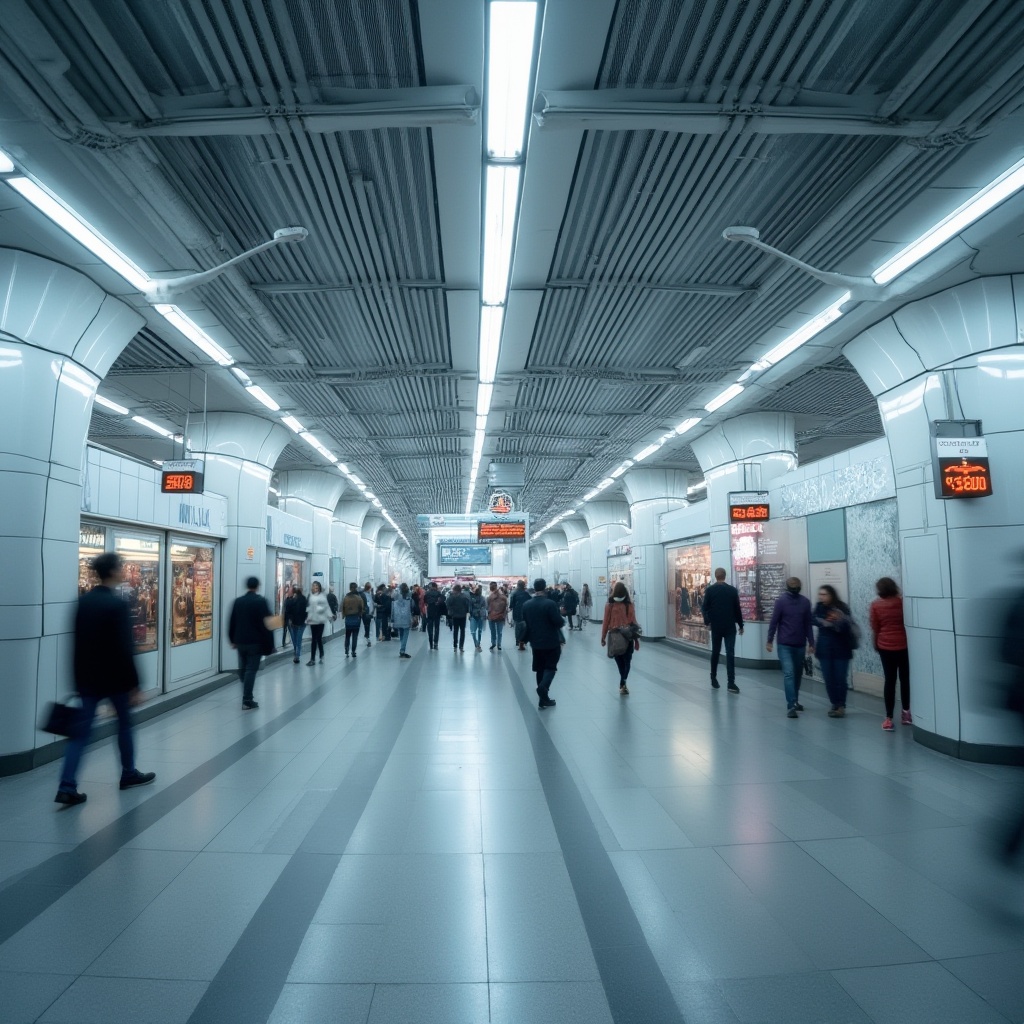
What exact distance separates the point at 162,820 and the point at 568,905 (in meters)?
2.86

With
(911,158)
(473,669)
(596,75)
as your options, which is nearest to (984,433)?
(911,158)

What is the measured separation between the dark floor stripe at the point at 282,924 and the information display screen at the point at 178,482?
17.8ft

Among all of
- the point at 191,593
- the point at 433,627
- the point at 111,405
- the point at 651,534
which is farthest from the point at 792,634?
the point at 651,534

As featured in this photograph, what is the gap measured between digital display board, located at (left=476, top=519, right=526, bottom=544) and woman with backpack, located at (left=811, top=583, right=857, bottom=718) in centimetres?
1455

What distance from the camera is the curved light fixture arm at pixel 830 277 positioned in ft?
19.7

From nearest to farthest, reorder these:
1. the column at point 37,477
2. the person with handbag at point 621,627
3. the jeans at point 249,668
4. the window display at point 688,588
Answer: the column at point 37,477 < the jeans at point 249,668 < the person with handbag at point 621,627 < the window display at point 688,588

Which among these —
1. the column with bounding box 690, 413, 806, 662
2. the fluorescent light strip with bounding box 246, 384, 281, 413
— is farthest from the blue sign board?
the fluorescent light strip with bounding box 246, 384, 281, 413

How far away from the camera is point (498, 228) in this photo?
6.33m

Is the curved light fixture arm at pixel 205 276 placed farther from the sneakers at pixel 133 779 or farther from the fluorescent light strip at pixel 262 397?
the fluorescent light strip at pixel 262 397

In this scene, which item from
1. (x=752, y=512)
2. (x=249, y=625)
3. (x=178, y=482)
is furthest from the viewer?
(x=752, y=512)

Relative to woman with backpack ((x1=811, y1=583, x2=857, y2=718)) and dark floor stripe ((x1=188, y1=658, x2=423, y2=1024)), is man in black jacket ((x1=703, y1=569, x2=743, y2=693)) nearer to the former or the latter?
woman with backpack ((x1=811, y1=583, x2=857, y2=718))

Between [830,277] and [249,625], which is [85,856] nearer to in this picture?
[249,625]

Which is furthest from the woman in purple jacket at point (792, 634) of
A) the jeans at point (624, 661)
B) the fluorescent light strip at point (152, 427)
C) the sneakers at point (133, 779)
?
the fluorescent light strip at point (152, 427)

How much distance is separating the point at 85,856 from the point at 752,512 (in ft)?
35.6
